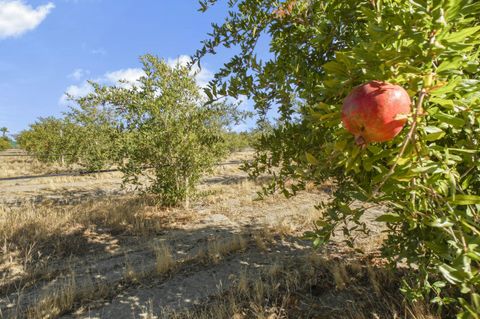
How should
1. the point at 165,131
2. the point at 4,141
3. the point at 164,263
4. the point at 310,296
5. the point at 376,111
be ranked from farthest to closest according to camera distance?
the point at 4,141
the point at 165,131
the point at 164,263
the point at 310,296
the point at 376,111

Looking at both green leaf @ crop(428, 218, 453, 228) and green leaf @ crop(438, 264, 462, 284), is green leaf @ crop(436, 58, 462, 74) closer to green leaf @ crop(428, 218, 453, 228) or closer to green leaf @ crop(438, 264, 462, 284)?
green leaf @ crop(428, 218, 453, 228)

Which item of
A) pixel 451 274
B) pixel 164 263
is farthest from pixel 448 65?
pixel 164 263

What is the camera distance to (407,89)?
0.84m

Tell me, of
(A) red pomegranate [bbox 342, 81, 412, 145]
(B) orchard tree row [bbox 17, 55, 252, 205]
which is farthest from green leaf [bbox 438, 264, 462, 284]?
(B) orchard tree row [bbox 17, 55, 252, 205]

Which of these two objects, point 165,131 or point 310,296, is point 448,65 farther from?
point 165,131

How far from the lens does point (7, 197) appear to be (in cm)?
1039

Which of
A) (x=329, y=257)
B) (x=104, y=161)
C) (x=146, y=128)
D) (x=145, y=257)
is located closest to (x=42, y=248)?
(x=145, y=257)

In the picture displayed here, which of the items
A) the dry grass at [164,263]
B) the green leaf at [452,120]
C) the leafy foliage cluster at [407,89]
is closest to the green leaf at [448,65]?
the leafy foliage cluster at [407,89]

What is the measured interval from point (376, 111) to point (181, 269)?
4.21m

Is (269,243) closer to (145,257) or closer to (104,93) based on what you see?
(145,257)

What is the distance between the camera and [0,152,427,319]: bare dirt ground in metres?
3.22

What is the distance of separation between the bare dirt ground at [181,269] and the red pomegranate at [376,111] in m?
1.35

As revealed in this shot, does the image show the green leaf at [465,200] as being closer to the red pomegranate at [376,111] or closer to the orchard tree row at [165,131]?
the red pomegranate at [376,111]

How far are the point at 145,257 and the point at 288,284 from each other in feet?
8.18
